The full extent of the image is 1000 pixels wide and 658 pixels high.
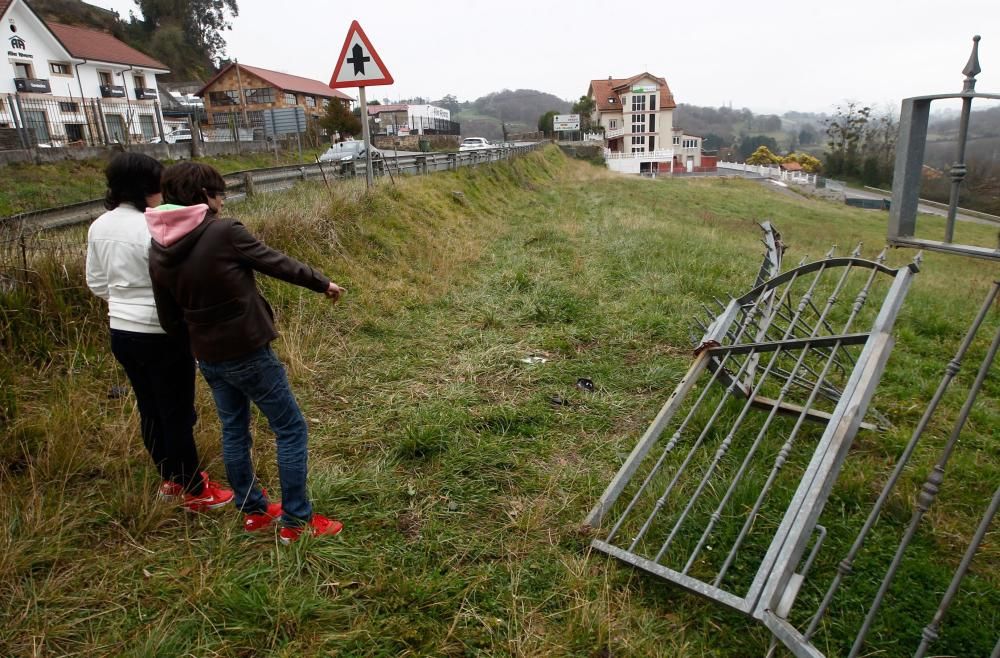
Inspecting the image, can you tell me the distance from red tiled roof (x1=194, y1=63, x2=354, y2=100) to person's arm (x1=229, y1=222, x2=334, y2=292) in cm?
5260

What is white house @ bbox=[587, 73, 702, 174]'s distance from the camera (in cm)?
6950

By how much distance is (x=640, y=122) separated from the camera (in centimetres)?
7169

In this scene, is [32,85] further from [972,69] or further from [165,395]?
[972,69]

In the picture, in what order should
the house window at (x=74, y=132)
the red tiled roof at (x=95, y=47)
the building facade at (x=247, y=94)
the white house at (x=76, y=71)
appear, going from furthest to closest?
the building facade at (x=247, y=94)
the red tiled roof at (x=95, y=47)
the white house at (x=76, y=71)
the house window at (x=74, y=132)

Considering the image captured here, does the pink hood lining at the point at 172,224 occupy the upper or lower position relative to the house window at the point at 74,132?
lower

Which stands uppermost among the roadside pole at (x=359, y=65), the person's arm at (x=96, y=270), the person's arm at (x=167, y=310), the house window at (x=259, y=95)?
the house window at (x=259, y=95)

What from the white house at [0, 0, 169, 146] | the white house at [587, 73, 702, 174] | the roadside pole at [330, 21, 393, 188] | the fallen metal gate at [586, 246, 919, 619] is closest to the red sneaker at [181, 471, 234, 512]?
the fallen metal gate at [586, 246, 919, 619]

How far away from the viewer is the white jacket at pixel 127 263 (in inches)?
104

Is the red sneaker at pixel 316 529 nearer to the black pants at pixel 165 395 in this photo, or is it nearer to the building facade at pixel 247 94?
the black pants at pixel 165 395

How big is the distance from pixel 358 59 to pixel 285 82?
181 feet

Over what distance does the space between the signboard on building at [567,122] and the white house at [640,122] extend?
528cm

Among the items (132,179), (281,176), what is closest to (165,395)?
(132,179)

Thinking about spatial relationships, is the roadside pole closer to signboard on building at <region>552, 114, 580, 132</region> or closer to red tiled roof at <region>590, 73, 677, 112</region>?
signboard on building at <region>552, 114, 580, 132</region>

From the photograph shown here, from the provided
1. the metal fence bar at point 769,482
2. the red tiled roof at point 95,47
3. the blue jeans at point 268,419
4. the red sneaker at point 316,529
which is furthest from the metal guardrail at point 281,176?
the red tiled roof at point 95,47
